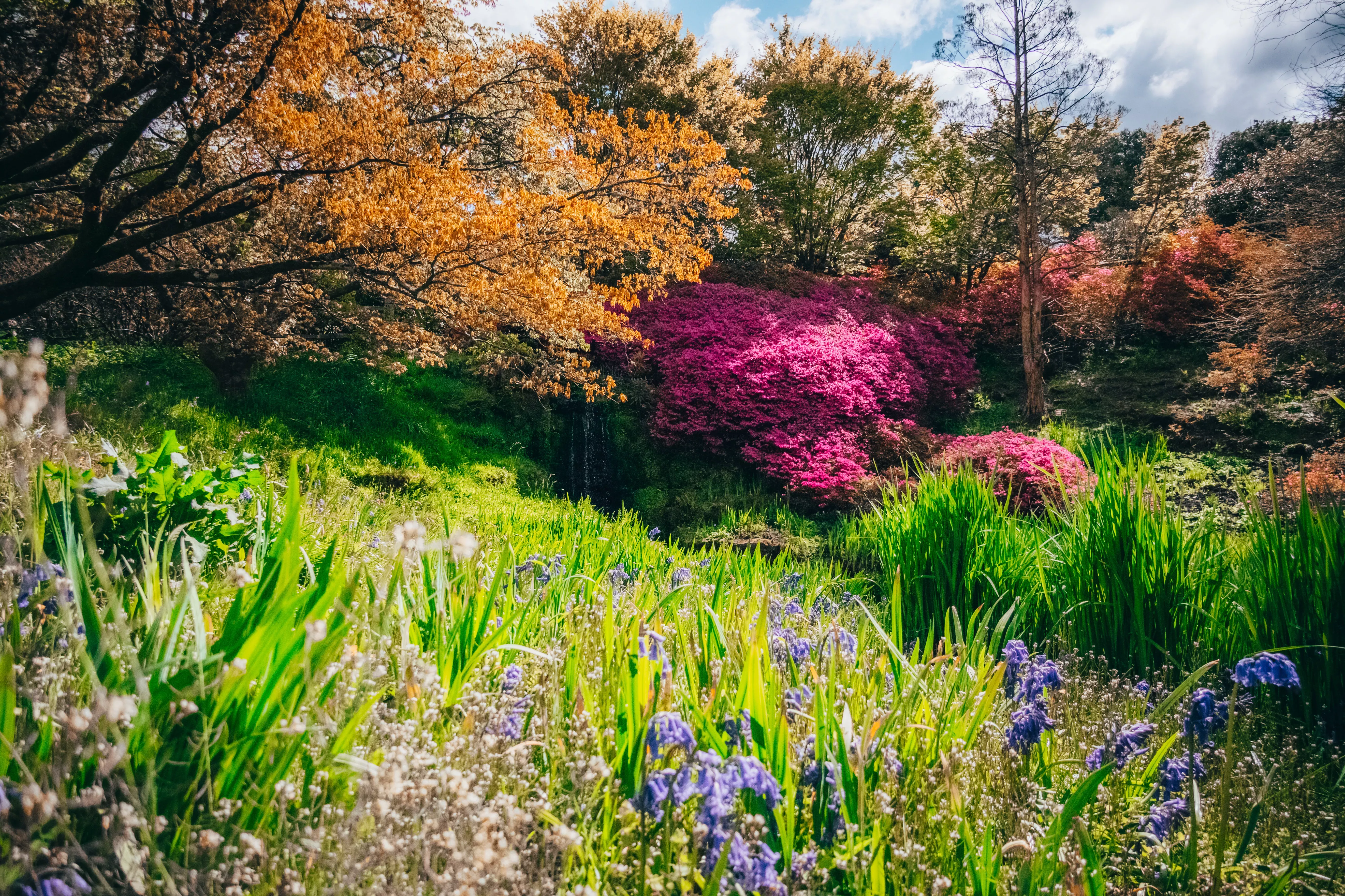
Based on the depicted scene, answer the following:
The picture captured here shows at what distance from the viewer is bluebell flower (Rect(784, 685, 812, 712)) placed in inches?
63.1

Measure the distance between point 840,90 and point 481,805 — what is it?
1967cm

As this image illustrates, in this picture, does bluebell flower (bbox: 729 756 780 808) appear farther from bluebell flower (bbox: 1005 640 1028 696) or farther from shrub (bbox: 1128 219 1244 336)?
shrub (bbox: 1128 219 1244 336)

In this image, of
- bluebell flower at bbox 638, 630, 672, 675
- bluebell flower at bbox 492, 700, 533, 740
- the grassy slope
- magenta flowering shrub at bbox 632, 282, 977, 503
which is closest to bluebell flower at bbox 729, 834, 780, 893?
bluebell flower at bbox 638, 630, 672, 675

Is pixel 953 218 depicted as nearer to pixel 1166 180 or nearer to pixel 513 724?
pixel 1166 180

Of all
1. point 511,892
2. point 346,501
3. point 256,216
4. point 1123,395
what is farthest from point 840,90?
point 511,892

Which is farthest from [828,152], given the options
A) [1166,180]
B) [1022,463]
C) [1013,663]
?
[1013,663]

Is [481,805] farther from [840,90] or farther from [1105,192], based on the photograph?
[1105,192]

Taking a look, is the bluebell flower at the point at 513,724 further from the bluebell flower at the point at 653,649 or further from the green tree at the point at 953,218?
the green tree at the point at 953,218

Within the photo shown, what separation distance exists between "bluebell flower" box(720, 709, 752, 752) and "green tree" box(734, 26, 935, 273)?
17.0 m

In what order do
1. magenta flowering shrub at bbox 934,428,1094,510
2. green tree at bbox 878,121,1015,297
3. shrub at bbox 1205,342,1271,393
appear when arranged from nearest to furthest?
magenta flowering shrub at bbox 934,428,1094,510 < shrub at bbox 1205,342,1271,393 < green tree at bbox 878,121,1015,297

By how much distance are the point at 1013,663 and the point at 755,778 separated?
5.80 feet

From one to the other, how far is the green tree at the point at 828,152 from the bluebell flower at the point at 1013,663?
634 inches

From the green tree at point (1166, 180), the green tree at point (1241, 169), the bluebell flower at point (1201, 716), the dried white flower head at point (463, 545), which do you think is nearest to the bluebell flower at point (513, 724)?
the dried white flower head at point (463, 545)

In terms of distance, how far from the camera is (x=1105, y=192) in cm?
2566
